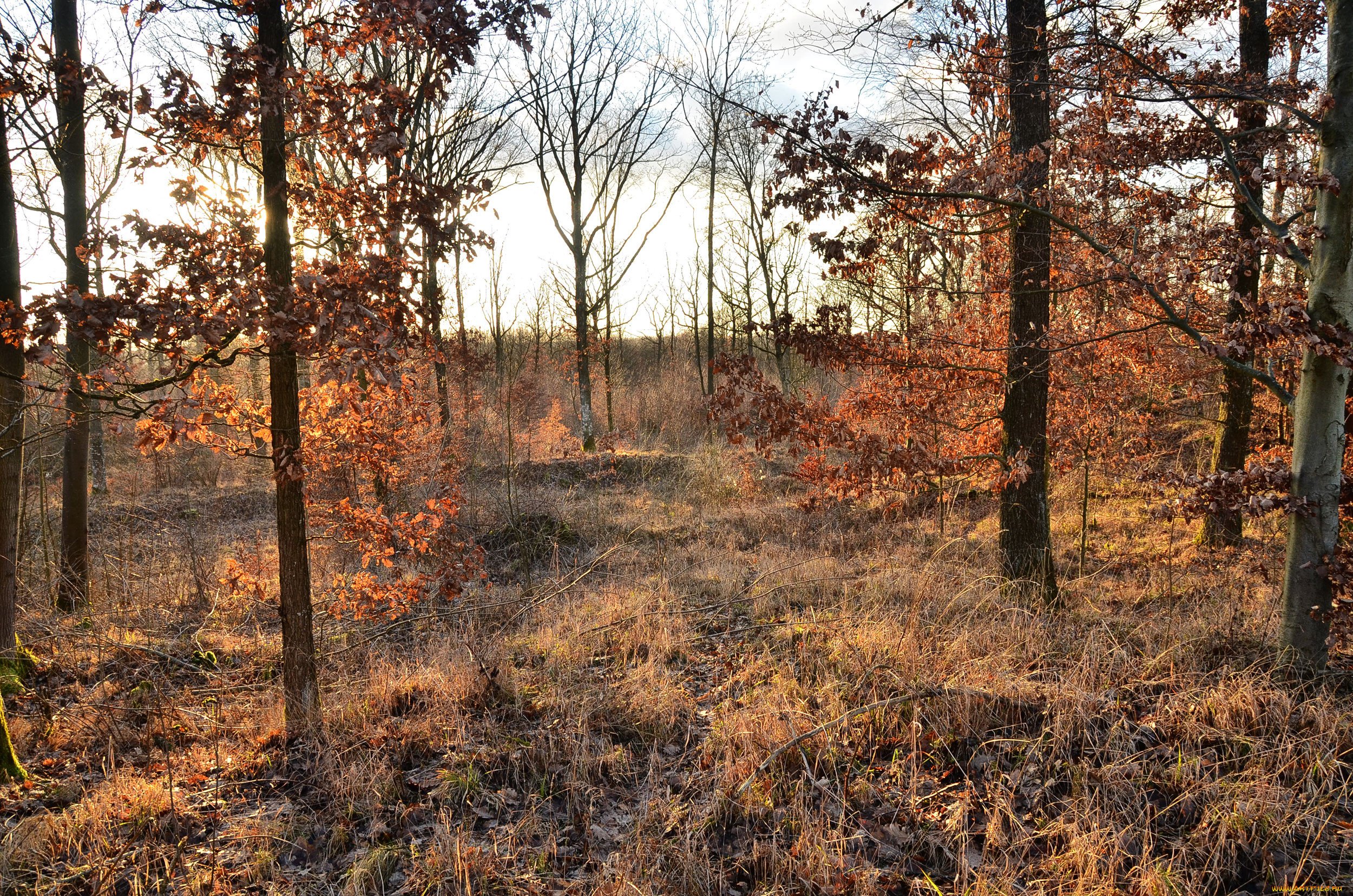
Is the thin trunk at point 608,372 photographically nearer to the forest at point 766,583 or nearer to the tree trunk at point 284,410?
the forest at point 766,583

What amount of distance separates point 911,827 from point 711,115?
2107 centimetres

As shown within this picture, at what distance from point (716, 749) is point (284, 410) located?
10.1 ft

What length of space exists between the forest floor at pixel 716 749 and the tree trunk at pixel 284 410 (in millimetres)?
336

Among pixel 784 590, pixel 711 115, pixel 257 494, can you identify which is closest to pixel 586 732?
pixel 784 590

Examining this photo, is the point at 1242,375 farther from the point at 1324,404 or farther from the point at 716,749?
the point at 716,749

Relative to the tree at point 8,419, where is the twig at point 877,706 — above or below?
below

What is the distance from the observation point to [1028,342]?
561 centimetres

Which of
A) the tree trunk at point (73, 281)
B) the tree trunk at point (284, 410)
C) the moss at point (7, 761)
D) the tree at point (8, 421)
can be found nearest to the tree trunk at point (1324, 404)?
the tree trunk at point (284, 410)

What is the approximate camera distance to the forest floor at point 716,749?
10.0ft

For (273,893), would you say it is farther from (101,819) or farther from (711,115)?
(711,115)

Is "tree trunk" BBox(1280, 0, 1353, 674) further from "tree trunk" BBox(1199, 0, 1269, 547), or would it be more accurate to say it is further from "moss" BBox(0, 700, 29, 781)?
"moss" BBox(0, 700, 29, 781)

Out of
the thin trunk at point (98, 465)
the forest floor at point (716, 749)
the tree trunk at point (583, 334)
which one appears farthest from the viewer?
the tree trunk at point (583, 334)

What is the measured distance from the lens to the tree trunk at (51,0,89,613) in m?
7.08

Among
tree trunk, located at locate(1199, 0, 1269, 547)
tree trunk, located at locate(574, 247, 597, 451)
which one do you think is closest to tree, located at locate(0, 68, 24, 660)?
tree trunk, located at locate(1199, 0, 1269, 547)
